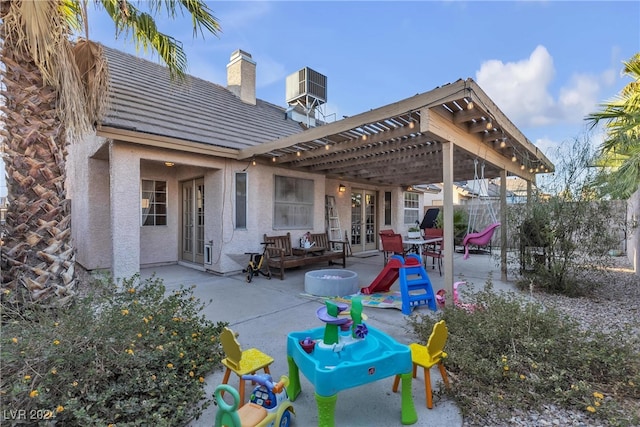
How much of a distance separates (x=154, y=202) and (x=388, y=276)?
6.51 meters

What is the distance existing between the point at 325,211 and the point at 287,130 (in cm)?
346

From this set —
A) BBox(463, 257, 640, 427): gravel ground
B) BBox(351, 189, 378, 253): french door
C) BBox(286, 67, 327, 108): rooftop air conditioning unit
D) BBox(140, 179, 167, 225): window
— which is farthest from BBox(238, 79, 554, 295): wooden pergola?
BBox(286, 67, 327, 108): rooftop air conditioning unit

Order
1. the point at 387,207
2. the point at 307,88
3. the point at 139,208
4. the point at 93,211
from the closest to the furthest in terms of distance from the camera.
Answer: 1. the point at 139,208
2. the point at 93,211
3. the point at 387,207
4. the point at 307,88

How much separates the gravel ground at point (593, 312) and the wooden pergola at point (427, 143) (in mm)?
1618

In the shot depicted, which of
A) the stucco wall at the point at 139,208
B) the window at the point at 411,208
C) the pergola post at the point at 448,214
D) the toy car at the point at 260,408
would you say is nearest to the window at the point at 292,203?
the stucco wall at the point at 139,208

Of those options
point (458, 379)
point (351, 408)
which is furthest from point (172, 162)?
point (458, 379)

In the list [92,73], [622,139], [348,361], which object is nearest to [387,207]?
[622,139]

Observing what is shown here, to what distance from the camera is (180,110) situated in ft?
25.0

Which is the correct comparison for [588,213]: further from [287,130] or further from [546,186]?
[287,130]

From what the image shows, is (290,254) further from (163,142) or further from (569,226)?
(569,226)

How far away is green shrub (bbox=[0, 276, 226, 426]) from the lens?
74.2 inches

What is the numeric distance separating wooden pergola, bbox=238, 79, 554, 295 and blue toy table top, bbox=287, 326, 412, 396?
2.63 m

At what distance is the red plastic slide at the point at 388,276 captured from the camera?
4.90 meters

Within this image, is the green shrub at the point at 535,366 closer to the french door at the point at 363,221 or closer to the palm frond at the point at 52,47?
the palm frond at the point at 52,47
